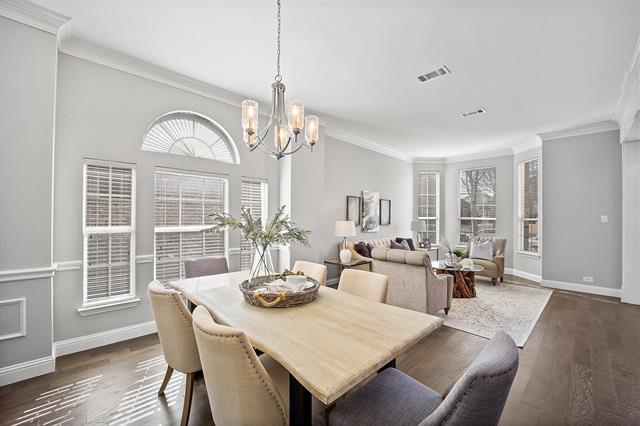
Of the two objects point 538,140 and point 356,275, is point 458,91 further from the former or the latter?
point 538,140

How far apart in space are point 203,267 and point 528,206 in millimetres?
6748

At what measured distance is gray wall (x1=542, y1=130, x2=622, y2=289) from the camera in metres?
4.77

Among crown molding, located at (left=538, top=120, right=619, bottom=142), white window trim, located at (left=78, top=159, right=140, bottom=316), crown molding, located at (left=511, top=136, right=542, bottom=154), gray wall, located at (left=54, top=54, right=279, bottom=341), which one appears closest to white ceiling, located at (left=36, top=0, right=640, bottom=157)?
gray wall, located at (left=54, top=54, right=279, bottom=341)

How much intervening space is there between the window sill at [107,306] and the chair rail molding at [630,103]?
18.4ft

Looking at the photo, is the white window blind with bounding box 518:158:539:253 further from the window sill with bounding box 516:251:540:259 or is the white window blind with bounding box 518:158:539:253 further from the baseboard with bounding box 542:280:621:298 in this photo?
the baseboard with bounding box 542:280:621:298

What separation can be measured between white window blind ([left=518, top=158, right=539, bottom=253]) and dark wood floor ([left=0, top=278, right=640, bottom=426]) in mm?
3087

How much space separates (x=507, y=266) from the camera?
6555 millimetres

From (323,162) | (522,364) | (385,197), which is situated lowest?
(522,364)

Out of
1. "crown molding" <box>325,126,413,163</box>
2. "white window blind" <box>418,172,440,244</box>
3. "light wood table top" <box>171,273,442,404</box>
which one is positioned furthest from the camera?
"white window blind" <box>418,172,440,244</box>

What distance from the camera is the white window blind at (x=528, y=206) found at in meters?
6.04

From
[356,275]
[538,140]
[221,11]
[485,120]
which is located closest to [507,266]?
[538,140]

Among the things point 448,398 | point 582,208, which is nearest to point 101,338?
point 448,398

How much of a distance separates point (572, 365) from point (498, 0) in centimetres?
320

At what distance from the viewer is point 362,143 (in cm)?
610
